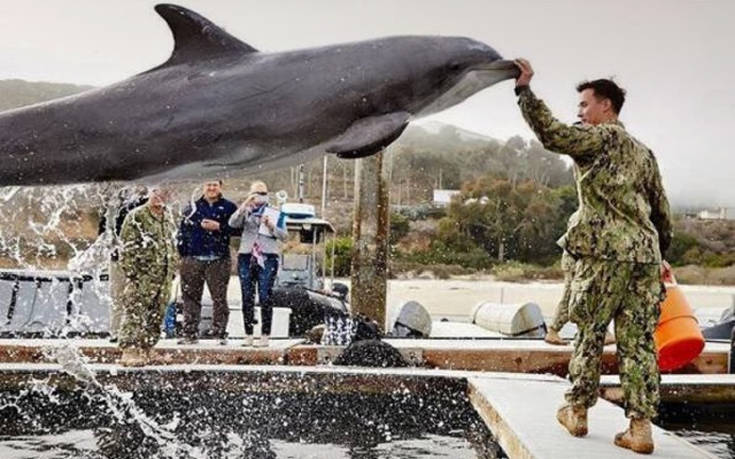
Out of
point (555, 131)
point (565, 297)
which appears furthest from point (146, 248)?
point (555, 131)

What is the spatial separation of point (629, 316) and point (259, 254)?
593cm

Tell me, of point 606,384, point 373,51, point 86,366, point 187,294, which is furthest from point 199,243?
point 373,51

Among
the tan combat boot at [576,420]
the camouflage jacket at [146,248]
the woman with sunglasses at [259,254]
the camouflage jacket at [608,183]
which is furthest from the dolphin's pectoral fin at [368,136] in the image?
the woman with sunglasses at [259,254]

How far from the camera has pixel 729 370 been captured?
10023 millimetres

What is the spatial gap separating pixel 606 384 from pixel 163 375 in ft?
14.7

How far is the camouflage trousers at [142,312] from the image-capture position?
9109mm

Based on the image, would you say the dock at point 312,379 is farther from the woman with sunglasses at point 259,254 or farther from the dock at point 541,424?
the woman with sunglasses at point 259,254

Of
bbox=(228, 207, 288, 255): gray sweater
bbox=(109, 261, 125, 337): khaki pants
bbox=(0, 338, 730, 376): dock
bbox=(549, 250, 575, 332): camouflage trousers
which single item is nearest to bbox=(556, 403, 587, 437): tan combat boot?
bbox=(549, 250, 575, 332): camouflage trousers

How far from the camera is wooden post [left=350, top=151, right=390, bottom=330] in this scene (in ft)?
43.7

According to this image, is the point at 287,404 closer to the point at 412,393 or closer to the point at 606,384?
the point at 412,393

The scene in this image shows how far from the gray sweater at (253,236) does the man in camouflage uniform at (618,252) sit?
5548 mm

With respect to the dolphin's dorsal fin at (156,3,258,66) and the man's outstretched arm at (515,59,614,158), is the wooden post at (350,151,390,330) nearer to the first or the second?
the man's outstretched arm at (515,59,614,158)

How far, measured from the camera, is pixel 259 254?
34.2ft

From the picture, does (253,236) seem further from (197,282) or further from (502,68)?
(502,68)
